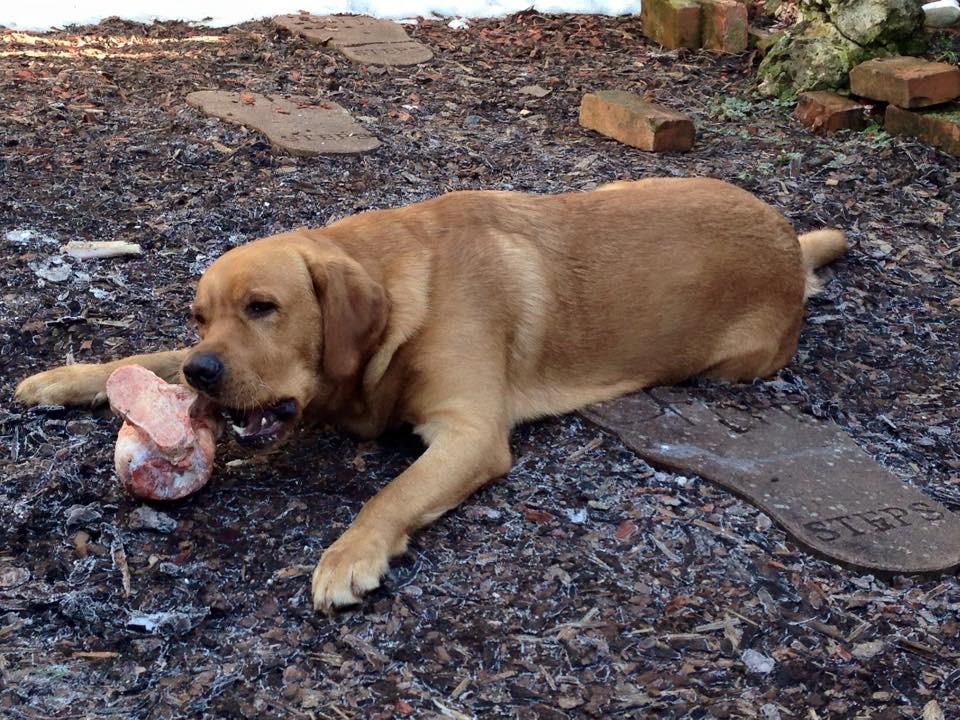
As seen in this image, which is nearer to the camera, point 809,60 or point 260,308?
point 260,308

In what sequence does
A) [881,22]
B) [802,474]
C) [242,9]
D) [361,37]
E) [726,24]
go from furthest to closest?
[242,9]
[361,37]
[726,24]
[881,22]
[802,474]

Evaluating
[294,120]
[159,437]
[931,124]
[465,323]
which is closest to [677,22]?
[931,124]

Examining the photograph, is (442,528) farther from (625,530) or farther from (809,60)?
(809,60)

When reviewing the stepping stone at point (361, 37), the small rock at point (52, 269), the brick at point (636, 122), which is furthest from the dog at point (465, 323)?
the stepping stone at point (361, 37)

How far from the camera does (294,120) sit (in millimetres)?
6625

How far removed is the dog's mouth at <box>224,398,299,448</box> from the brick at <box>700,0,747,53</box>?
5.71 m

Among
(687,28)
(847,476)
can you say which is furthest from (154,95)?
(847,476)

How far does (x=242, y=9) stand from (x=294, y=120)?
3.04 m

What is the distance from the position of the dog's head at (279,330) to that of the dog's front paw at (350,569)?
526mm

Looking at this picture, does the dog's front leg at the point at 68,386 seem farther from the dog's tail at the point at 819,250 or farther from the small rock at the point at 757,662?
the dog's tail at the point at 819,250

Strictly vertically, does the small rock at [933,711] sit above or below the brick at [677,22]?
below

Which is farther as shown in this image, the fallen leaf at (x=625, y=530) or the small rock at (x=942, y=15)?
the small rock at (x=942, y=15)

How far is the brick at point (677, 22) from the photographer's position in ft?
27.0

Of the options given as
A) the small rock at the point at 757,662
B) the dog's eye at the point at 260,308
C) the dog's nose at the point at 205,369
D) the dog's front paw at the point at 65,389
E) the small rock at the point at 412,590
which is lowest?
the small rock at the point at 757,662
